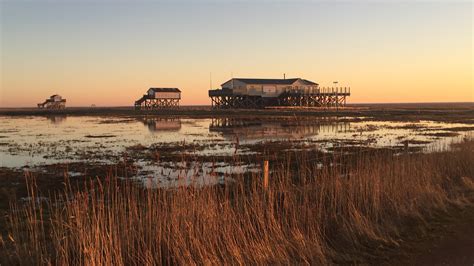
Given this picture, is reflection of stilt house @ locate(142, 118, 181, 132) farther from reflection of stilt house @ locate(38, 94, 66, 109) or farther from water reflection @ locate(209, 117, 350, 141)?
reflection of stilt house @ locate(38, 94, 66, 109)

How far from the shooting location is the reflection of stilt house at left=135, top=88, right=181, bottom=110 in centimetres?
8988

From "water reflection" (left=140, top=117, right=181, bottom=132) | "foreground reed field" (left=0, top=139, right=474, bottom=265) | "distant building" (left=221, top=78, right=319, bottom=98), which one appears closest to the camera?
"foreground reed field" (left=0, top=139, right=474, bottom=265)

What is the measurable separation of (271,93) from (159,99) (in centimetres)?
2645

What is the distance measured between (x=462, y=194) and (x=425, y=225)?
3010mm

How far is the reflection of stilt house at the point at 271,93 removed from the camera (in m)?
79.2

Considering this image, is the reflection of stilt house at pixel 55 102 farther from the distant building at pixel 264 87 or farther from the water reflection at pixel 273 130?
the water reflection at pixel 273 130

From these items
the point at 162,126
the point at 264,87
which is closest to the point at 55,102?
the point at 264,87

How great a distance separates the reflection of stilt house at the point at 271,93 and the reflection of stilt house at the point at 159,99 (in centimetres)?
1300

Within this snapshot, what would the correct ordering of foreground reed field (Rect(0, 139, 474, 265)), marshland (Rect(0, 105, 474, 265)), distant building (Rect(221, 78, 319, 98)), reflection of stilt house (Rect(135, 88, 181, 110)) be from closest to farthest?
foreground reed field (Rect(0, 139, 474, 265)) → marshland (Rect(0, 105, 474, 265)) → distant building (Rect(221, 78, 319, 98)) → reflection of stilt house (Rect(135, 88, 181, 110))

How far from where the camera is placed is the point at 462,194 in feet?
37.1

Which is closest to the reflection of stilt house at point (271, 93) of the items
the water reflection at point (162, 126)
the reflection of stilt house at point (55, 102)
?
the water reflection at point (162, 126)

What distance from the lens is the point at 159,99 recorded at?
92312 mm

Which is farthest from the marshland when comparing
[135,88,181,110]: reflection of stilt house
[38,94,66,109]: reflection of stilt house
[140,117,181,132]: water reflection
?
[38,94,66,109]: reflection of stilt house

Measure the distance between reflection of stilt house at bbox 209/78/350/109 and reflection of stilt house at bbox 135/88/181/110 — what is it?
13.0m
